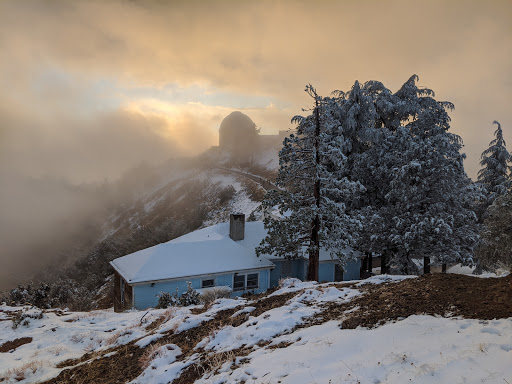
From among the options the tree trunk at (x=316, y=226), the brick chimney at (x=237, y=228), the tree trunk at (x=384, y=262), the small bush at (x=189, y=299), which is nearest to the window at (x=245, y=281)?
the brick chimney at (x=237, y=228)

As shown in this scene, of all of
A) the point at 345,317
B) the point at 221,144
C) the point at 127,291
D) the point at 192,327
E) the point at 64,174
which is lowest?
the point at 127,291

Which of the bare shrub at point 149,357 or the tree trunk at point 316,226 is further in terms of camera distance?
the tree trunk at point 316,226

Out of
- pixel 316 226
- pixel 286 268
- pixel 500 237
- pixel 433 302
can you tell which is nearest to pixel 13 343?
pixel 433 302

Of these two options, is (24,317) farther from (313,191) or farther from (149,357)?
(313,191)

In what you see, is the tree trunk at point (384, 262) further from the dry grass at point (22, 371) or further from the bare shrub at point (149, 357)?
the dry grass at point (22, 371)

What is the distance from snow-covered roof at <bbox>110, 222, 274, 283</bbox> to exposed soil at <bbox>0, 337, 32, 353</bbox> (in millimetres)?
7525

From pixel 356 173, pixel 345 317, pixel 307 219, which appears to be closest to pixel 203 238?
pixel 307 219

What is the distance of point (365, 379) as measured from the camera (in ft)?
11.7

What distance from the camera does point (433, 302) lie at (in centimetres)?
552

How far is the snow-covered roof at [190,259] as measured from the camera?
1780 cm

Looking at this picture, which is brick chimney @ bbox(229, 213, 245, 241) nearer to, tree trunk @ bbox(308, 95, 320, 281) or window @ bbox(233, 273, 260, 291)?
window @ bbox(233, 273, 260, 291)

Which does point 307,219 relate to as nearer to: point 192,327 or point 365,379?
point 192,327

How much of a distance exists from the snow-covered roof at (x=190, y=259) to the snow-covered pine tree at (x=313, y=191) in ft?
13.3

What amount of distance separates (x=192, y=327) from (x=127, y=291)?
12.5 m
